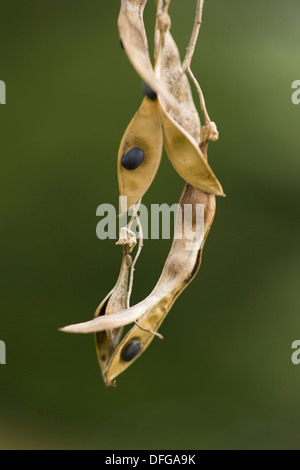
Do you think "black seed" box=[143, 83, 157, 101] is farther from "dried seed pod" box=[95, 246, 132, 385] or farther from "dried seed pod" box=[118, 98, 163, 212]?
"dried seed pod" box=[95, 246, 132, 385]

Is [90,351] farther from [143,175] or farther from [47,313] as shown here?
[143,175]

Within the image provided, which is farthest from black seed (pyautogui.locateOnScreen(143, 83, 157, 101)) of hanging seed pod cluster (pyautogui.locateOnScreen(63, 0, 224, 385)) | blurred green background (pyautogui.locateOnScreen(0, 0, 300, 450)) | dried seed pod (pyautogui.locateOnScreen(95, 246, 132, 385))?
blurred green background (pyautogui.locateOnScreen(0, 0, 300, 450))

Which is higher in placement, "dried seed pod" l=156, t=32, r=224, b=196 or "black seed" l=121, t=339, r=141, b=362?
"dried seed pod" l=156, t=32, r=224, b=196

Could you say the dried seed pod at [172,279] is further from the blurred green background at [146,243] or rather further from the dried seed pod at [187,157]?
the blurred green background at [146,243]

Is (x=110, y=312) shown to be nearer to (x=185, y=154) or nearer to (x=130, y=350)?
(x=130, y=350)

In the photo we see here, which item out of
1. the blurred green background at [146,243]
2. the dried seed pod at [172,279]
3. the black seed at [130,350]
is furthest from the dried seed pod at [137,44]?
the blurred green background at [146,243]

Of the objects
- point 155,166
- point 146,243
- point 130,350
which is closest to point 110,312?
point 130,350

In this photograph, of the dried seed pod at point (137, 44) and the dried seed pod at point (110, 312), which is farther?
the dried seed pod at point (110, 312)

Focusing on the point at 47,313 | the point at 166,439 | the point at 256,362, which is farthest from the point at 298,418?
the point at 47,313

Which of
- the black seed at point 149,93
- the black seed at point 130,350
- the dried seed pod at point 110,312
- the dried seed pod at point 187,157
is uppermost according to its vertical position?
the black seed at point 149,93
